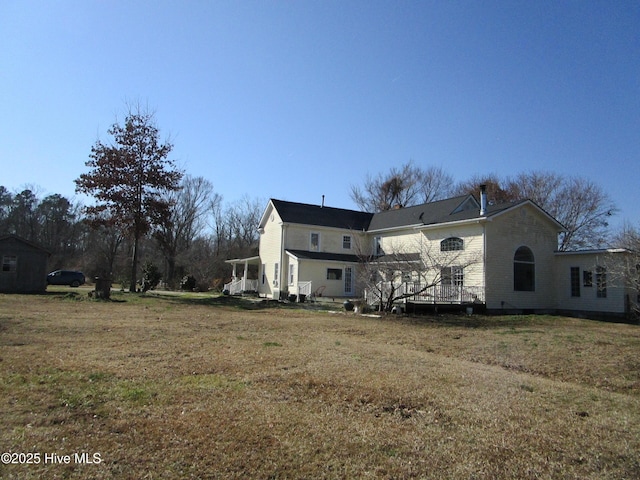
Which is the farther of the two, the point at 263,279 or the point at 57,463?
the point at 263,279

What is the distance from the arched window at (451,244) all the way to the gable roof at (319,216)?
29.7 ft

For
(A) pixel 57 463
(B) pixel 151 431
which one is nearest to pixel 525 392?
(B) pixel 151 431

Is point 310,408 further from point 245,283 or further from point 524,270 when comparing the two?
point 245,283

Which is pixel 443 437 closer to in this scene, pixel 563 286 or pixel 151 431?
pixel 151 431

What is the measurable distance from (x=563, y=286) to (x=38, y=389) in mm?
25320

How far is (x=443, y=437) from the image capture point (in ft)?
15.5

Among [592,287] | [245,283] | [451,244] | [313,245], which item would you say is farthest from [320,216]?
[592,287]

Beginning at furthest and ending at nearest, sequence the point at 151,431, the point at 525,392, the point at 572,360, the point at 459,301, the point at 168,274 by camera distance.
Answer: the point at 168,274
the point at 459,301
the point at 572,360
the point at 525,392
the point at 151,431

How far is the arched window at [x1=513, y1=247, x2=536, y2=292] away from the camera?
23656 mm

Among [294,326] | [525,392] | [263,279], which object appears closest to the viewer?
[525,392]

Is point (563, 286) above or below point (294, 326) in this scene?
above

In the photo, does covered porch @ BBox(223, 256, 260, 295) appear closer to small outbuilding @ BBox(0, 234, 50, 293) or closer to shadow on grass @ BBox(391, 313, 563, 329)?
small outbuilding @ BBox(0, 234, 50, 293)

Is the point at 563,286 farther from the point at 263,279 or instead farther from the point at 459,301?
the point at 263,279

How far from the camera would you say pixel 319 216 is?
3291cm
